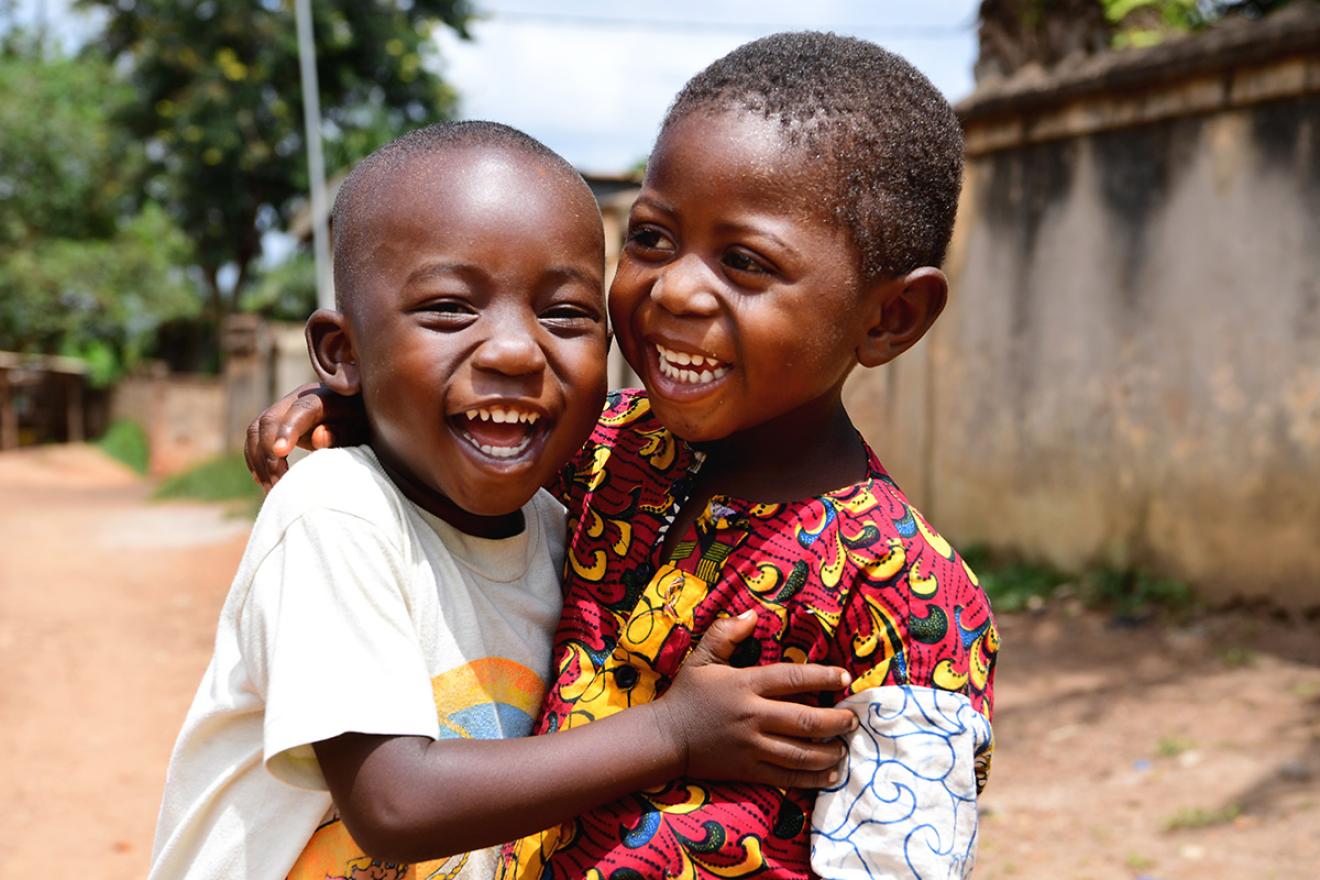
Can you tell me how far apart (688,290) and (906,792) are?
628mm

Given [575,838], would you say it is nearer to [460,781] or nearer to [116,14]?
[460,781]

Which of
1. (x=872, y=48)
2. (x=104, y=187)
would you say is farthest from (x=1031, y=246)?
(x=104, y=187)

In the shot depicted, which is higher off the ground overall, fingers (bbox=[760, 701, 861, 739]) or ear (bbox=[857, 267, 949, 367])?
ear (bbox=[857, 267, 949, 367])

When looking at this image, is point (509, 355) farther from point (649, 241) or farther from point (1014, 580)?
point (1014, 580)

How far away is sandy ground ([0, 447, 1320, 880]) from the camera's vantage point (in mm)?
3957

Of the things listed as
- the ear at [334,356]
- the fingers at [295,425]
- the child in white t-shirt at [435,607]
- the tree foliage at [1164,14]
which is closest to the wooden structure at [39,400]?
the tree foliage at [1164,14]

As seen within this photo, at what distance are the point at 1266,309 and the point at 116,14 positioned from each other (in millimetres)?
18831

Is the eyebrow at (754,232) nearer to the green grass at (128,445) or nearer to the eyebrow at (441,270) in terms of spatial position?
the eyebrow at (441,270)

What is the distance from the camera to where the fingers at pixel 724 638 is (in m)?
1.45

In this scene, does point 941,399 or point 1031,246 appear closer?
point 1031,246

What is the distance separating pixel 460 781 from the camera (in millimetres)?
1354

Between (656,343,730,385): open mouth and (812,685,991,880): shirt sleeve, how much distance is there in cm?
42

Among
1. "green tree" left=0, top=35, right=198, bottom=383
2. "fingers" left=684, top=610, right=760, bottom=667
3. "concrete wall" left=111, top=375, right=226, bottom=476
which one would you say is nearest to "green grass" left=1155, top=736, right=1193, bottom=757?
"fingers" left=684, top=610, right=760, bottom=667

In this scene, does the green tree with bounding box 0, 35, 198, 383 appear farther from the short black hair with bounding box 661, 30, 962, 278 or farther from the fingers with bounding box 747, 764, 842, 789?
the fingers with bounding box 747, 764, 842, 789
